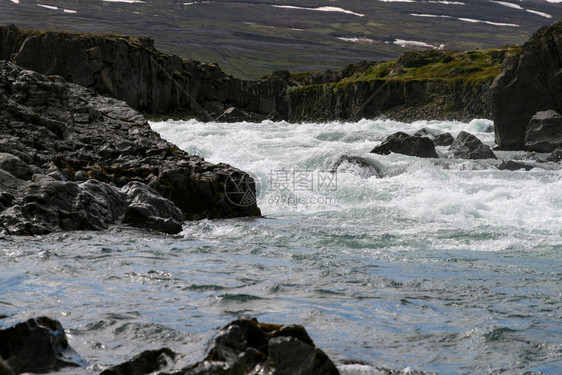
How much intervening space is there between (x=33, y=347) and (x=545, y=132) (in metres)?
33.3

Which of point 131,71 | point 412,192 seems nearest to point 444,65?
point 131,71

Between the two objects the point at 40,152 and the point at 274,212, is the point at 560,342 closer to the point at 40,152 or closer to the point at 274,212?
the point at 274,212

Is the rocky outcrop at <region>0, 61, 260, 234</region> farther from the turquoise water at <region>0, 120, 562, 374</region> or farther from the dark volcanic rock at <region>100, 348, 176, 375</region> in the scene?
the dark volcanic rock at <region>100, 348, 176, 375</region>

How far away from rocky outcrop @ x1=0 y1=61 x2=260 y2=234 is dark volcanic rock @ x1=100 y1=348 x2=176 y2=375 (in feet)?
28.3

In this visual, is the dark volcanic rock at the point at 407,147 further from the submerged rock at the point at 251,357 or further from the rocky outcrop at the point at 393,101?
the rocky outcrop at the point at 393,101

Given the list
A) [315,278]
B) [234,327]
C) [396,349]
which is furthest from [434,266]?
[234,327]

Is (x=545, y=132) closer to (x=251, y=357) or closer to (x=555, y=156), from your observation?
(x=555, y=156)

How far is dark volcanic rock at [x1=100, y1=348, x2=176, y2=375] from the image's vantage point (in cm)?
559

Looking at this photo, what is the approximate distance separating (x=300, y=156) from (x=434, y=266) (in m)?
19.9

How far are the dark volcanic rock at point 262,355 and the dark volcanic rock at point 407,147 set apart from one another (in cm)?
2817

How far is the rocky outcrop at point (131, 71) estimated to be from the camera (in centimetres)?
8069

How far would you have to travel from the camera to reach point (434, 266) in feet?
40.9

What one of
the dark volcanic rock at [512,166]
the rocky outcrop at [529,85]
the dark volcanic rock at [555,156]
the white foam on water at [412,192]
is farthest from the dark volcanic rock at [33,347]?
the rocky outcrop at [529,85]

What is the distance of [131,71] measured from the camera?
88875 millimetres
